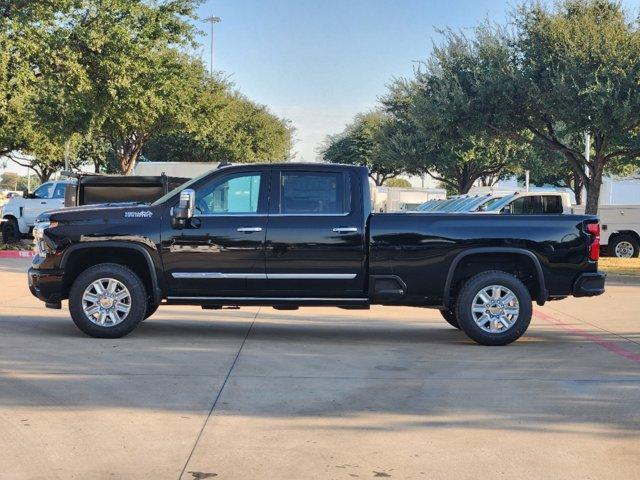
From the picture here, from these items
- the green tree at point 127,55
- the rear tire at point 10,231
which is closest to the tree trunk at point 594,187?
the green tree at point 127,55

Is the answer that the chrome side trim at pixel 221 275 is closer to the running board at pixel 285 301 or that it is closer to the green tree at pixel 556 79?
the running board at pixel 285 301

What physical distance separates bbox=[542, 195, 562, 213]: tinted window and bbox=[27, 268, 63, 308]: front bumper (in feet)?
48.8

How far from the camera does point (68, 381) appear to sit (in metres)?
6.88

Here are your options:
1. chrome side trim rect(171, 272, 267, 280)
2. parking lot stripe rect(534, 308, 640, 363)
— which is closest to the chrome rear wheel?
parking lot stripe rect(534, 308, 640, 363)

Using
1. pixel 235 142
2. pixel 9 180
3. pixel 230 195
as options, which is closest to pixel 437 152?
pixel 235 142

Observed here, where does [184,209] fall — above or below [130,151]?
below

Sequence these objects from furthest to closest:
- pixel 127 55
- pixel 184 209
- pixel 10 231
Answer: pixel 10 231 → pixel 127 55 → pixel 184 209

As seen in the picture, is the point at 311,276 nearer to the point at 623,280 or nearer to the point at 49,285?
the point at 49,285

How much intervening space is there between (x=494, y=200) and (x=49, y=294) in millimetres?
14627

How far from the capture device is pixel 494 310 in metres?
9.03

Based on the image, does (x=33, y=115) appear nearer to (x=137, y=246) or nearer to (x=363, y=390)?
(x=137, y=246)

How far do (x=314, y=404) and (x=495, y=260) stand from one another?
3.75 metres

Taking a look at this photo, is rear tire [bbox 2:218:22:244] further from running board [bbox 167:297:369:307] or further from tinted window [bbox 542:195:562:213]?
running board [bbox 167:297:369:307]

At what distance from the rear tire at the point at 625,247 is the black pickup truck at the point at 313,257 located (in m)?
15.8
